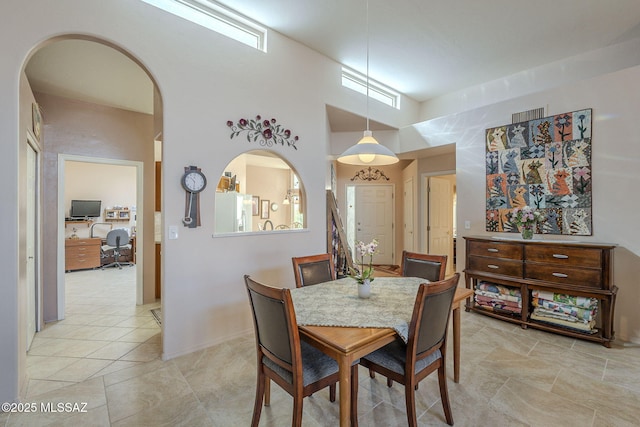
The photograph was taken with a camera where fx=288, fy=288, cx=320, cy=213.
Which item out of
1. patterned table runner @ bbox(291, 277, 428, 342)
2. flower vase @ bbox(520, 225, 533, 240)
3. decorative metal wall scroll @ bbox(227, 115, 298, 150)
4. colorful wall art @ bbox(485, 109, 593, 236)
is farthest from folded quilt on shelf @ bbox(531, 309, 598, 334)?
decorative metal wall scroll @ bbox(227, 115, 298, 150)

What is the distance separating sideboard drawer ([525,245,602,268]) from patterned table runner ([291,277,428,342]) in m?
1.68

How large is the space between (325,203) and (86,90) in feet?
10.6

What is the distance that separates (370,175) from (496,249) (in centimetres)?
388

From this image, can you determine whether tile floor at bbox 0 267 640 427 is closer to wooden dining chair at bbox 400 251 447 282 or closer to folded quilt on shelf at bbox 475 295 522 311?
folded quilt on shelf at bbox 475 295 522 311

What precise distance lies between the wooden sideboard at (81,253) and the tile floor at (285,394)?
408 cm

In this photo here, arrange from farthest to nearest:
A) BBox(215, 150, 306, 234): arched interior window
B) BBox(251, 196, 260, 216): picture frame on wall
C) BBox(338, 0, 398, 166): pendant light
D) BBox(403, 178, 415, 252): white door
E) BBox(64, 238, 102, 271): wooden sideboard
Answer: BBox(251, 196, 260, 216): picture frame on wall < BBox(215, 150, 306, 234): arched interior window < BBox(64, 238, 102, 271): wooden sideboard < BBox(403, 178, 415, 252): white door < BBox(338, 0, 398, 166): pendant light

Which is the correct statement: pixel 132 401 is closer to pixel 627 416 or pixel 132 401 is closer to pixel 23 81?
pixel 23 81

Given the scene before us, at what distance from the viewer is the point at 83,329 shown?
323cm

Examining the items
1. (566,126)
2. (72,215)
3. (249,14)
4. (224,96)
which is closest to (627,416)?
(566,126)

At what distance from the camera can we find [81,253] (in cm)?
642

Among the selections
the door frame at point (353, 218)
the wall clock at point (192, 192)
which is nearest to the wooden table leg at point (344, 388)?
the wall clock at point (192, 192)

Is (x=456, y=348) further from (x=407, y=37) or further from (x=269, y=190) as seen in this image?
(x=269, y=190)

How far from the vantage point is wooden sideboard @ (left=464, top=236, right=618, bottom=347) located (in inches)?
109

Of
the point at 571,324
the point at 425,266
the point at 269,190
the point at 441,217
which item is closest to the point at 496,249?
the point at 571,324
